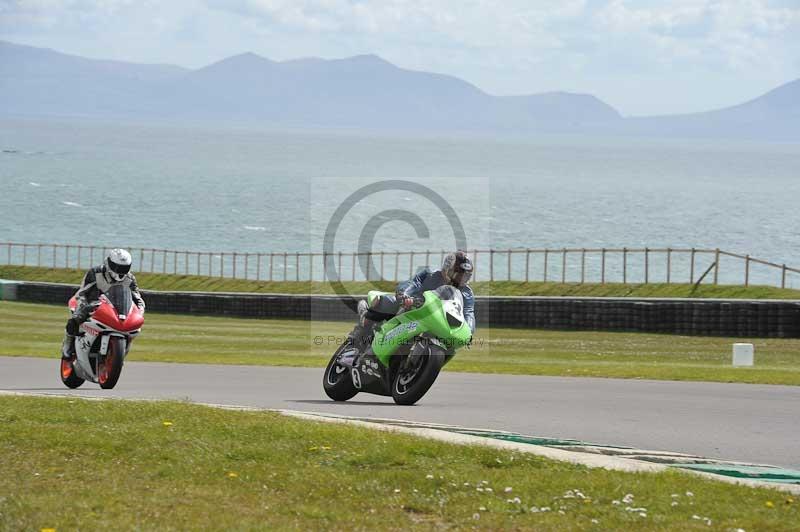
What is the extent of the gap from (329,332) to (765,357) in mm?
14676

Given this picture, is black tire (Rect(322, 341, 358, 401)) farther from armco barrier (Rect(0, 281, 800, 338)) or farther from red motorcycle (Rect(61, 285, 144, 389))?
armco barrier (Rect(0, 281, 800, 338))

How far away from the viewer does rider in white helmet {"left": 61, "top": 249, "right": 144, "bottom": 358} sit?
1609cm

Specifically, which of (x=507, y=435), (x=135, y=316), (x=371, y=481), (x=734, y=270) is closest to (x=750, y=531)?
(x=371, y=481)

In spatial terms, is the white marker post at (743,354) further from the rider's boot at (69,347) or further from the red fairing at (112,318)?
the rider's boot at (69,347)

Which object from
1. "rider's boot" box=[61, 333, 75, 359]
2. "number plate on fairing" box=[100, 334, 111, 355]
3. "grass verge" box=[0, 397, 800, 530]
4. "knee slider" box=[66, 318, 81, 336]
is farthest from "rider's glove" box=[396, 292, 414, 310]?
"rider's boot" box=[61, 333, 75, 359]

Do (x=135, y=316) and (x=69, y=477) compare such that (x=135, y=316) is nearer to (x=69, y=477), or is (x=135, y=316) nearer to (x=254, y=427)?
(x=254, y=427)

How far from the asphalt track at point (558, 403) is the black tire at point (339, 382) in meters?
0.18

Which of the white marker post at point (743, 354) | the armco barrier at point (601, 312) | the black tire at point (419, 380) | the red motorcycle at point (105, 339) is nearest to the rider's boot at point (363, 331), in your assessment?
the black tire at point (419, 380)

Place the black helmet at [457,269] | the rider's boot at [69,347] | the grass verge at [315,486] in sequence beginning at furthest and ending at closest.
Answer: the rider's boot at [69,347] < the black helmet at [457,269] < the grass verge at [315,486]

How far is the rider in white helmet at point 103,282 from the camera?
16094 mm

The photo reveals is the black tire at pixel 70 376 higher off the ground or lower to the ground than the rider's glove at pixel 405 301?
lower

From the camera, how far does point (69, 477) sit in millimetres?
9242

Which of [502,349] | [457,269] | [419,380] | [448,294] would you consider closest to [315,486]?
[448,294]

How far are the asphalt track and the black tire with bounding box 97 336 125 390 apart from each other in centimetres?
18
